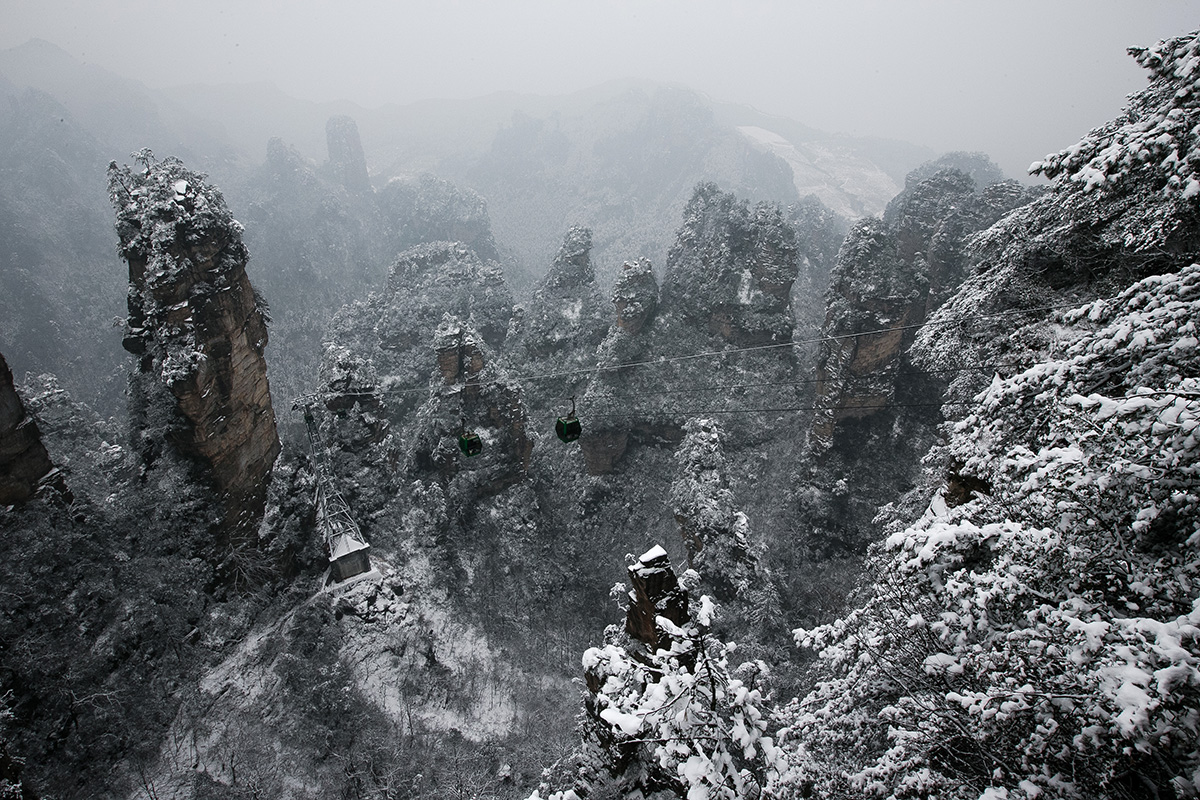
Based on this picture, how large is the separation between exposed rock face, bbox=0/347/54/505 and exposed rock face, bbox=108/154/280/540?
3173 millimetres

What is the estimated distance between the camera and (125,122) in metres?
81.0

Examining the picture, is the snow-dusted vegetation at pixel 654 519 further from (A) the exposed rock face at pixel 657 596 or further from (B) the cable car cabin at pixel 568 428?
(B) the cable car cabin at pixel 568 428

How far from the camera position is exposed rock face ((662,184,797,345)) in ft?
98.3

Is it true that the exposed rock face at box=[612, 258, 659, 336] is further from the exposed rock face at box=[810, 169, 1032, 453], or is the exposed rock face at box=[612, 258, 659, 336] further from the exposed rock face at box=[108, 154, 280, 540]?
the exposed rock face at box=[108, 154, 280, 540]

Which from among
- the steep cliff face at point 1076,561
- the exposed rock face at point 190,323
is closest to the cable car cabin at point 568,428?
the steep cliff face at point 1076,561

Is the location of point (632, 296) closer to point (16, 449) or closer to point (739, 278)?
point (739, 278)

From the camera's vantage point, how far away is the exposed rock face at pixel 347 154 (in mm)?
71125

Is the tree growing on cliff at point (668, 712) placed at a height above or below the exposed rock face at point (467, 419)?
above

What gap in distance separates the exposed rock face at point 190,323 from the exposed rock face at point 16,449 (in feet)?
10.4

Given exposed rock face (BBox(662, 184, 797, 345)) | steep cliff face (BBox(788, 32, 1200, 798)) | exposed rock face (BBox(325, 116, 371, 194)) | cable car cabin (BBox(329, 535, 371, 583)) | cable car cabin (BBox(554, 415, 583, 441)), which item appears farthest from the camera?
exposed rock face (BBox(325, 116, 371, 194))

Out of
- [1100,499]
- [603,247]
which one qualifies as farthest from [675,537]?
[603,247]

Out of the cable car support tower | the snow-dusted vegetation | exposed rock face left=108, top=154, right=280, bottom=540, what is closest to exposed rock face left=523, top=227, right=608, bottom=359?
the snow-dusted vegetation

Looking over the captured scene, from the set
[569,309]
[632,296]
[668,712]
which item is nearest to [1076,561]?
[668,712]

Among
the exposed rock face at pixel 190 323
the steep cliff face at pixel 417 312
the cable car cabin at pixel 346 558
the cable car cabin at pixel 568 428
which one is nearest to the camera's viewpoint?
the cable car cabin at pixel 568 428
